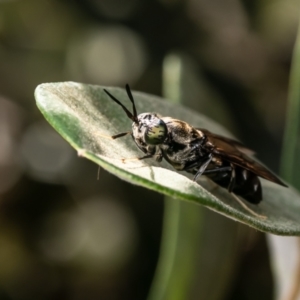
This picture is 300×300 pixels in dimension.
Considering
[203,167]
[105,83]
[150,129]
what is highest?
[150,129]

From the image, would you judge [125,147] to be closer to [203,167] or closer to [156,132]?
[156,132]

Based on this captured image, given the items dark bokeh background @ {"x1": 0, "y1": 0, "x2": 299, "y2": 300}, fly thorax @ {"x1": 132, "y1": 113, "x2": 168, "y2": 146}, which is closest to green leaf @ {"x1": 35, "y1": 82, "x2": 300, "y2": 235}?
fly thorax @ {"x1": 132, "y1": 113, "x2": 168, "y2": 146}

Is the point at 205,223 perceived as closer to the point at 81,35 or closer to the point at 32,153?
the point at 32,153

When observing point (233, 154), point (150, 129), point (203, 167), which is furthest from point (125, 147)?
Answer: point (233, 154)

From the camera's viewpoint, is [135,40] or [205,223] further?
[135,40]

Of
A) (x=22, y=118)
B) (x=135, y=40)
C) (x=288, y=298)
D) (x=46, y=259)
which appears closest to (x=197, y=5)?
(x=135, y=40)

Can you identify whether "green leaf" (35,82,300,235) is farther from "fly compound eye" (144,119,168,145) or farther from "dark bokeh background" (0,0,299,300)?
"dark bokeh background" (0,0,299,300)

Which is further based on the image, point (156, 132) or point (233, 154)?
point (233, 154)
